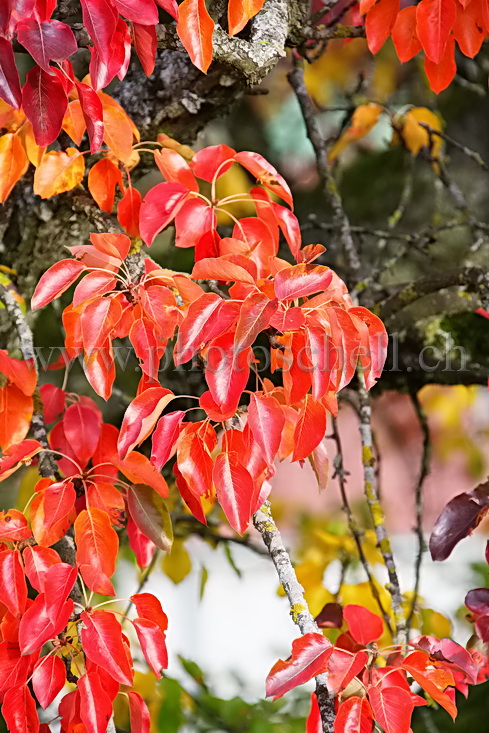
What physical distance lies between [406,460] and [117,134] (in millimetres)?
2875

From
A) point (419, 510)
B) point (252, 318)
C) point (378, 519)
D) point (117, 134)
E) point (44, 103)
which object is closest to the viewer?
point (252, 318)

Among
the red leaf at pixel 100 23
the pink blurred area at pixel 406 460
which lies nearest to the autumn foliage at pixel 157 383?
the red leaf at pixel 100 23

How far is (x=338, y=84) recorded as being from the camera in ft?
8.76

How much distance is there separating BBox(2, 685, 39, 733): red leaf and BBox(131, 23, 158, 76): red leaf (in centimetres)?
57

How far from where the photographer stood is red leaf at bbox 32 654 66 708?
0.64 m

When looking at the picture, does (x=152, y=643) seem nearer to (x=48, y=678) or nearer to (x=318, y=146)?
(x=48, y=678)

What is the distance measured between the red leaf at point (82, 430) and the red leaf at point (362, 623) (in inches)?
12.4

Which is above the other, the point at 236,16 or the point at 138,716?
the point at 236,16

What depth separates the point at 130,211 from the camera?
31.6 inches

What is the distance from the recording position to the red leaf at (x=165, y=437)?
2.03 feet

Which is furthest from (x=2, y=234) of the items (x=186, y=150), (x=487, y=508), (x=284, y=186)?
(x=487, y=508)

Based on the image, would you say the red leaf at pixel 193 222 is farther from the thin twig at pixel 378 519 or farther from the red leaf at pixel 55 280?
the thin twig at pixel 378 519

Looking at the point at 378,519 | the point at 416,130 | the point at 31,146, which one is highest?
the point at 31,146

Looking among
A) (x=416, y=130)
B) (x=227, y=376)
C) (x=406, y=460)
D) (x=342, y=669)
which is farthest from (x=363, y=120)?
(x=406, y=460)
